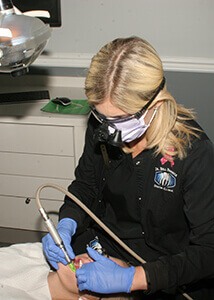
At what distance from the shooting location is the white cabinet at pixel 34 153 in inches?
84.2

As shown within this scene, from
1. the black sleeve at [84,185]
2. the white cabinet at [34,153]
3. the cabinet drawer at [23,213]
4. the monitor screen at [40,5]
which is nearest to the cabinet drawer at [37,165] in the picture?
the white cabinet at [34,153]

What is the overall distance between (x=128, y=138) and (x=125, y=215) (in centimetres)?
35

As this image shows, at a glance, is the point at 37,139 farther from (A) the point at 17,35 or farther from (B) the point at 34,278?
(A) the point at 17,35

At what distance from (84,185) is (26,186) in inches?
25.7

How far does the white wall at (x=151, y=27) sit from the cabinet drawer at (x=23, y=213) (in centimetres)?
84

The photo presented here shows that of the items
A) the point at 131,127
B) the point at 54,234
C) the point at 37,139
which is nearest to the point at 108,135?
the point at 131,127

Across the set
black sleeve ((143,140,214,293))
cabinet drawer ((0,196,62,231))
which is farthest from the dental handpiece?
cabinet drawer ((0,196,62,231))

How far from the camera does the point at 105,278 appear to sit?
4.43ft

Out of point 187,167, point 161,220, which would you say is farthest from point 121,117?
point 161,220

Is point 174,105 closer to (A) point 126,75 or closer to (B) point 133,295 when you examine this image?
(A) point 126,75

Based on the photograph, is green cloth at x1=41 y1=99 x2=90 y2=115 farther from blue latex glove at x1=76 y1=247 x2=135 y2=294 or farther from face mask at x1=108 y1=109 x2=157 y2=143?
blue latex glove at x1=76 y1=247 x2=135 y2=294

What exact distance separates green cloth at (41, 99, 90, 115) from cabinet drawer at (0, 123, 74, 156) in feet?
0.32

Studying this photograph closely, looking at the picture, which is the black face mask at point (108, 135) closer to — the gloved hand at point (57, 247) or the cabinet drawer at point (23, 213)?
the gloved hand at point (57, 247)

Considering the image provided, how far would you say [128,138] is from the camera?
1.43 m
